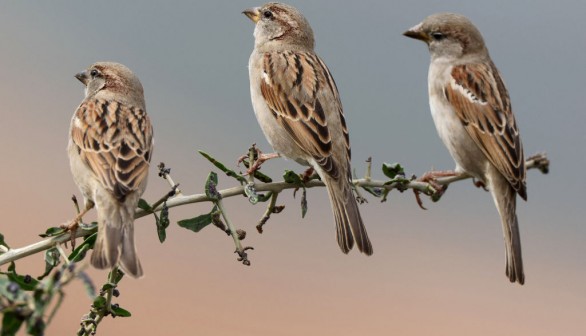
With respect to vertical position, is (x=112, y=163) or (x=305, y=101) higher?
(x=305, y=101)

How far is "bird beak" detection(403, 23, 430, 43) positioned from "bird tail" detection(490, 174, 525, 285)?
41.4 inches

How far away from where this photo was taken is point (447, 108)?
16.1ft

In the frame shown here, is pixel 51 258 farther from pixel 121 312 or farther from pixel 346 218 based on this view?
pixel 346 218

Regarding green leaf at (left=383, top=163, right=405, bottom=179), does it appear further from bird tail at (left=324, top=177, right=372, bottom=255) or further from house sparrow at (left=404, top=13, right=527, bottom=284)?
house sparrow at (left=404, top=13, right=527, bottom=284)

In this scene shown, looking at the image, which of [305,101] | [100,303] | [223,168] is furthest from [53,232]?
[305,101]

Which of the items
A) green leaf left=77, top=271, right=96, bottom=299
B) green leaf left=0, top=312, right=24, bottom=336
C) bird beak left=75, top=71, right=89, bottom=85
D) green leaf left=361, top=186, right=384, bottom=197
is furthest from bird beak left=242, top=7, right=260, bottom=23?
green leaf left=77, top=271, right=96, bottom=299

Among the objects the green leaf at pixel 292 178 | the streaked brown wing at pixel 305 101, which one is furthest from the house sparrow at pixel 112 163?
the streaked brown wing at pixel 305 101

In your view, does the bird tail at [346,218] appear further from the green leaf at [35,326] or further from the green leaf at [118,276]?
the green leaf at [35,326]

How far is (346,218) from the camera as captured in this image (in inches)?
156

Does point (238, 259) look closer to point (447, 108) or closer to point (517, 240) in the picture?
point (517, 240)

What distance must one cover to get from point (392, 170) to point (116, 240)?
122cm

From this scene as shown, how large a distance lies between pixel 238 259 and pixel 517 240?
184 centimetres

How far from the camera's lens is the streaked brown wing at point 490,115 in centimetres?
453

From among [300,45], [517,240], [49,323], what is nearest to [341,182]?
[517,240]
